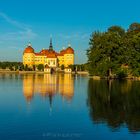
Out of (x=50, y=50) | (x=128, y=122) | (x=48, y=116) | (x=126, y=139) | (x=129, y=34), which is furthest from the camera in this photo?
(x=50, y=50)

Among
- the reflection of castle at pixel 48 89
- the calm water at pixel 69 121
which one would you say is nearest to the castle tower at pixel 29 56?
the reflection of castle at pixel 48 89

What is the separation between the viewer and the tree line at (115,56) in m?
58.1

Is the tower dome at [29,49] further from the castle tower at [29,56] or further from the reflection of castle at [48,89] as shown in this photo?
the reflection of castle at [48,89]

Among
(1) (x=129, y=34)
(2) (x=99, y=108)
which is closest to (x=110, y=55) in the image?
(1) (x=129, y=34)

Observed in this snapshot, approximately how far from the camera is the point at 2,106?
1995 centimetres

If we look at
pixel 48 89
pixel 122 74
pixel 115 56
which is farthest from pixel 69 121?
pixel 122 74

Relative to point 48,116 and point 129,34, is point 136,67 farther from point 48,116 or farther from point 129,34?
point 48,116

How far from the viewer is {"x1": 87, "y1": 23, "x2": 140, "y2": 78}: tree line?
191ft

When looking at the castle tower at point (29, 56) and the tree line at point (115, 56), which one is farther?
the castle tower at point (29, 56)

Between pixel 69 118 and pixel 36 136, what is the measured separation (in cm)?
422

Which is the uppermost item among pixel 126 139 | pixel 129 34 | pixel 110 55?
pixel 129 34

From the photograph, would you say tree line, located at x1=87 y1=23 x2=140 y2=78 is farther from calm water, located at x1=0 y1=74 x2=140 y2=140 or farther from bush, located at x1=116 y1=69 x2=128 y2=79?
calm water, located at x1=0 y1=74 x2=140 y2=140

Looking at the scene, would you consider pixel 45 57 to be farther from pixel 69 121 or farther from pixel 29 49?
pixel 69 121

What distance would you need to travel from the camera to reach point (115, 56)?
5925 centimetres
